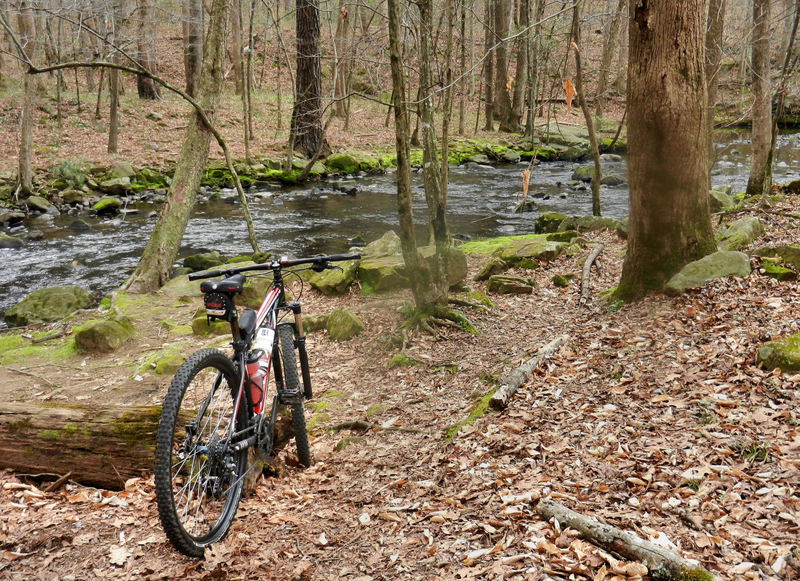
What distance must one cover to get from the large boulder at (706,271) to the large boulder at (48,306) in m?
8.45

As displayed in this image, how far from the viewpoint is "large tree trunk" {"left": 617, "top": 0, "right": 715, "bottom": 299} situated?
5762mm

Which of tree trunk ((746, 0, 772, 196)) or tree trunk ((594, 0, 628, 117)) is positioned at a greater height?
tree trunk ((594, 0, 628, 117))

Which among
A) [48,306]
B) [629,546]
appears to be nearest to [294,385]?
[629,546]

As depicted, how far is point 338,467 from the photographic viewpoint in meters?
4.40

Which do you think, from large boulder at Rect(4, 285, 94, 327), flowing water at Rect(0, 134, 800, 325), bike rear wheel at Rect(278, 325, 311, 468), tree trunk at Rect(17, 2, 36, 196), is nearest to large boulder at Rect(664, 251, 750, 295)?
bike rear wheel at Rect(278, 325, 311, 468)

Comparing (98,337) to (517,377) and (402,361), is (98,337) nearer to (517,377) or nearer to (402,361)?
(402,361)

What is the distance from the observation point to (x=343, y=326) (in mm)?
7422

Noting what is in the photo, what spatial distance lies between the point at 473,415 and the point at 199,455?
218cm

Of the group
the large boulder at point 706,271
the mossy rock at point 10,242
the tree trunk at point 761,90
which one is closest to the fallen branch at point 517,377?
the large boulder at point 706,271

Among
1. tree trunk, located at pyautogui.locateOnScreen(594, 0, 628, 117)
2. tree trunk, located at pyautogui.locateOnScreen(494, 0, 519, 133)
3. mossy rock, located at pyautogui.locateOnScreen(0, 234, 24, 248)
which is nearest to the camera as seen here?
mossy rock, located at pyautogui.locateOnScreen(0, 234, 24, 248)

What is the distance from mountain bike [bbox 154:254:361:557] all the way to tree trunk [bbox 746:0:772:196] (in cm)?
1039

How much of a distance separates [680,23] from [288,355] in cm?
490

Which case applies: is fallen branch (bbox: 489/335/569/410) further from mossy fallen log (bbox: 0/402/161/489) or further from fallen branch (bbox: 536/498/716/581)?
mossy fallen log (bbox: 0/402/161/489)

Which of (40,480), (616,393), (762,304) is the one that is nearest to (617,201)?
(762,304)
